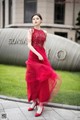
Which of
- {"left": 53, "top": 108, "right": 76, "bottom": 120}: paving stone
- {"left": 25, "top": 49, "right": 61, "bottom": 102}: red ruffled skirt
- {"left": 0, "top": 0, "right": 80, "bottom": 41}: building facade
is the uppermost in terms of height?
{"left": 0, "top": 0, "right": 80, "bottom": 41}: building facade

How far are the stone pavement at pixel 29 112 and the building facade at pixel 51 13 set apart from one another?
19.4m

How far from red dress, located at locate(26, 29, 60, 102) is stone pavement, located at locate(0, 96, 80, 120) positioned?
0.97ft

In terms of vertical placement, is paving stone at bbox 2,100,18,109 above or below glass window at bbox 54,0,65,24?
below

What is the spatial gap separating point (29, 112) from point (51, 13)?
2057cm

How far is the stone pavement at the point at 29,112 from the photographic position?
5039 mm

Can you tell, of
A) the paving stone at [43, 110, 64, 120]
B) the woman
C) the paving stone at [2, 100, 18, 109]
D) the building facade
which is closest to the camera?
the paving stone at [43, 110, 64, 120]

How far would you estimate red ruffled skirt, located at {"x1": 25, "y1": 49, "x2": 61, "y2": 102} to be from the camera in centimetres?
530

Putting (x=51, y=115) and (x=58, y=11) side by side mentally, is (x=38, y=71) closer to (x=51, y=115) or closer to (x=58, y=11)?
(x=51, y=115)

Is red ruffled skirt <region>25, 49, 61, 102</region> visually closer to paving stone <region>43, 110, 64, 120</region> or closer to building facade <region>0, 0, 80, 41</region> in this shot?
paving stone <region>43, 110, 64, 120</region>

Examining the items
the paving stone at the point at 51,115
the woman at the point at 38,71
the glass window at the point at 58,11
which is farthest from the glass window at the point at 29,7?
the paving stone at the point at 51,115

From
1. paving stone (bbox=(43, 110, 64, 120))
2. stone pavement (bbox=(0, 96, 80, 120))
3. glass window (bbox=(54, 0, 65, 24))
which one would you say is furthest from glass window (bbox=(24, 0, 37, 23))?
paving stone (bbox=(43, 110, 64, 120))

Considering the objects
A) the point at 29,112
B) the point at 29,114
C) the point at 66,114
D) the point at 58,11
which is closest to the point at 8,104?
the point at 29,112

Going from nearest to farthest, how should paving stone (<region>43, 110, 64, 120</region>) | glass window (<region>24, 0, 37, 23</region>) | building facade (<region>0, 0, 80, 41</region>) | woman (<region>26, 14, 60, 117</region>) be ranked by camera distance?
paving stone (<region>43, 110, 64, 120</region>) → woman (<region>26, 14, 60, 117</region>) → building facade (<region>0, 0, 80, 41</region>) → glass window (<region>24, 0, 37, 23</region>)

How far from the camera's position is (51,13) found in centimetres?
2525
